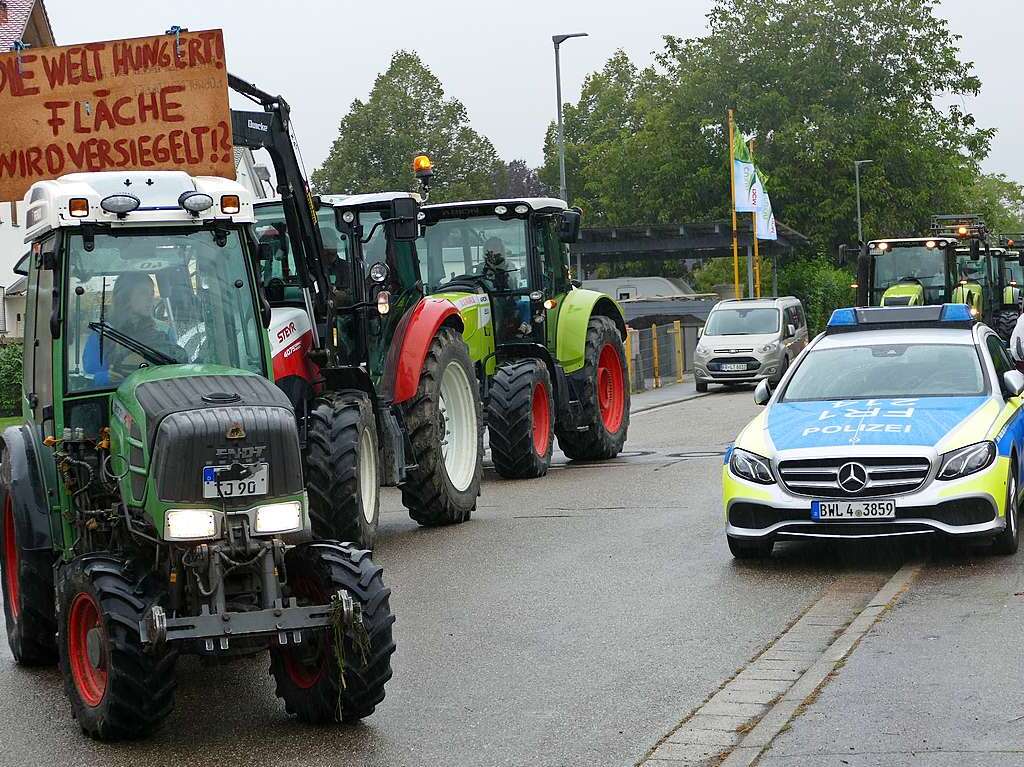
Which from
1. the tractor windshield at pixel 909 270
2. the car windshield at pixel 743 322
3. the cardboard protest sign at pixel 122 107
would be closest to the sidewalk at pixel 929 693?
the cardboard protest sign at pixel 122 107

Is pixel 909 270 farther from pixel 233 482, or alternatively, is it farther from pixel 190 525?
pixel 190 525

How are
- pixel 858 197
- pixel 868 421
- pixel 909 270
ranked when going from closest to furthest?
pixel 868 421 → pixel 909 270 → pixel 858 197

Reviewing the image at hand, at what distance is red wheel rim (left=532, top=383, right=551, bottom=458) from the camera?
17547 mm

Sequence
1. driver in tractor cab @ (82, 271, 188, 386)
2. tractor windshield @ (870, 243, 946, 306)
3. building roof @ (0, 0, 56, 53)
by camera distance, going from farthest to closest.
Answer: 1. building roof @ (0, 0, 56, 53)
2. tractor windshield @ (870, 243, 946, 306)
3. driver in tractor cab @ (82, 271, 188, 386)

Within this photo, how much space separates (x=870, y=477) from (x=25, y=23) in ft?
149

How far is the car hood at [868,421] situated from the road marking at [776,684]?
100 centimetres

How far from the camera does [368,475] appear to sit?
12.0 m

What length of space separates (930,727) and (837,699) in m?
0.62

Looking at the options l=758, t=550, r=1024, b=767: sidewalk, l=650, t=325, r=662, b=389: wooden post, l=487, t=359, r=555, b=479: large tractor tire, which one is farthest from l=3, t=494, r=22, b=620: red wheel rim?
l=650, t=325, r=662, b=389: wooden post

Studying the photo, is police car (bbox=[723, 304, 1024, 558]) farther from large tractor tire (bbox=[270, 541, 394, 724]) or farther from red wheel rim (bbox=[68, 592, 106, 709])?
red wheel rim (bbox=[68, 592, 106, 709])

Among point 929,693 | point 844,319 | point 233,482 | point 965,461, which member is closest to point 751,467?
point 965,461

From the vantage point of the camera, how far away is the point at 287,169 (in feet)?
38.2

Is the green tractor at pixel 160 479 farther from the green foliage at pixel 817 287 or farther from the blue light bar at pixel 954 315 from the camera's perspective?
the green foliage at pixel 817 287

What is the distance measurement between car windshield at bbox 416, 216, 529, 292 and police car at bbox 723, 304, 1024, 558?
6.01 metres
